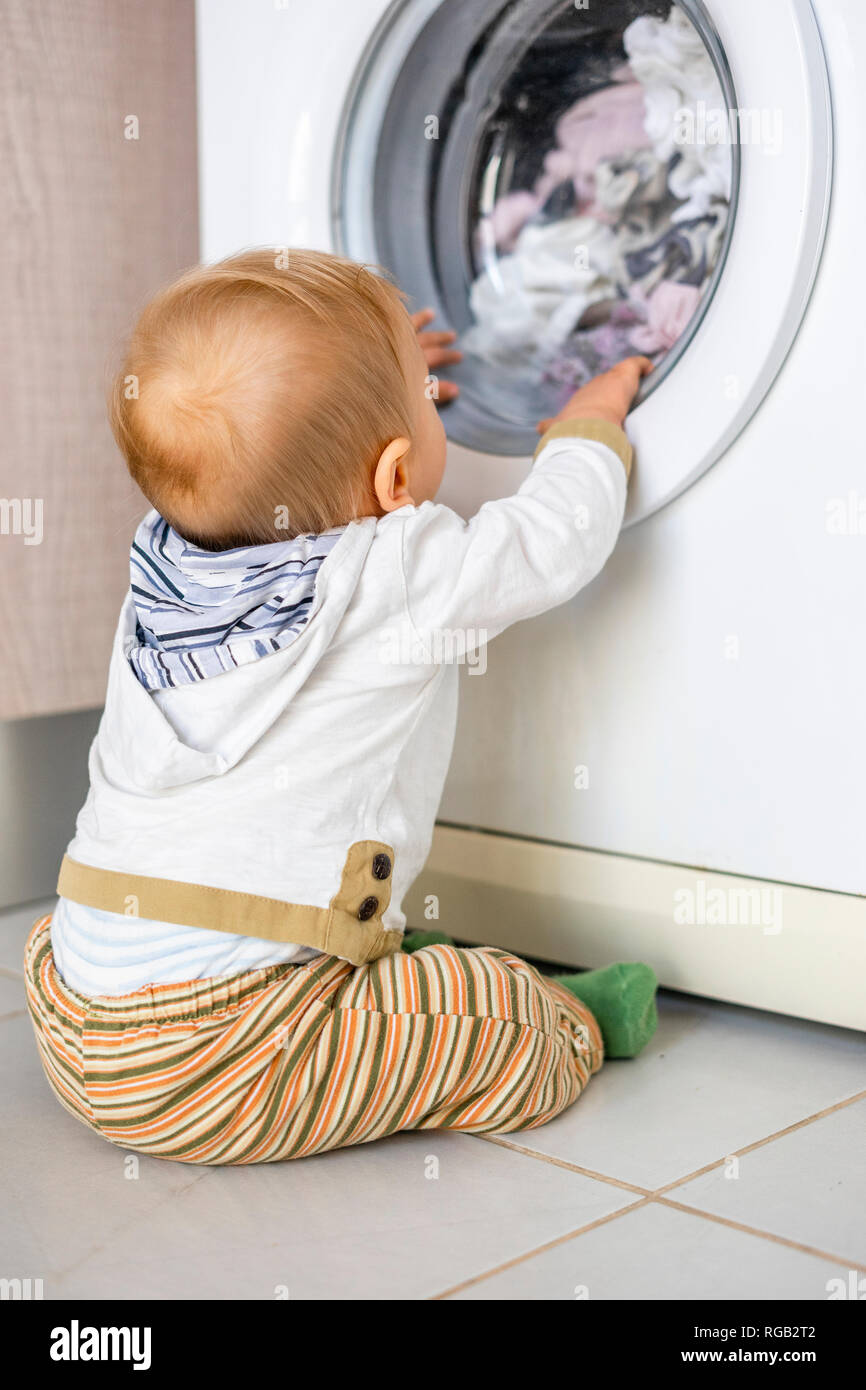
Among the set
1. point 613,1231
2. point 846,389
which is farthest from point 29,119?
point 613,1231

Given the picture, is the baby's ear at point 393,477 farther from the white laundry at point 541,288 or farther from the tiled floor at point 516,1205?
the tiled floor at point 516,1205

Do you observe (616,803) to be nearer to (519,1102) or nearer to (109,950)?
(519,1102)

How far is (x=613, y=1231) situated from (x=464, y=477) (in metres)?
0.55

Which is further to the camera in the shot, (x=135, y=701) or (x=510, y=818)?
(x=510, y=818)

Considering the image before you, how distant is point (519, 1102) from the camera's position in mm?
868

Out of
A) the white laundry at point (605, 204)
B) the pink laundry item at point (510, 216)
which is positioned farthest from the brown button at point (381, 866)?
the pink laundry item at point (510, 216)

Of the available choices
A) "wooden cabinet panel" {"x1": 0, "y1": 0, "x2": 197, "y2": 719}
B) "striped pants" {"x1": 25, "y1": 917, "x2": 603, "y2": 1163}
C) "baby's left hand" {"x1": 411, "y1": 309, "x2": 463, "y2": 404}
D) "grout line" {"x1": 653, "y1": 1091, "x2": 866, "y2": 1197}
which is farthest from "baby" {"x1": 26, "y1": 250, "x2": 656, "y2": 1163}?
"wooden cabinet panel" {"x1": 0, "y1": 0, "x2": 197, "y2": 719}

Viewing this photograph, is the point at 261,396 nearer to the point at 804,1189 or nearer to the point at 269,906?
the point at 269,906

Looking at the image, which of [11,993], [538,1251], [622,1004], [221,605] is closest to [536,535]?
[221,605]

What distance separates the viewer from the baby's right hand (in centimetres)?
97

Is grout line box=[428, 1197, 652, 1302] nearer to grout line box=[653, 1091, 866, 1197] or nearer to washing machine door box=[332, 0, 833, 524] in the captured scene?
grout line box=[653, 1091, 866, 1197]

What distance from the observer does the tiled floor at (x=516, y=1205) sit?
71 cm

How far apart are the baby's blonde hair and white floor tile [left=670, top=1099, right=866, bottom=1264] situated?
46cm

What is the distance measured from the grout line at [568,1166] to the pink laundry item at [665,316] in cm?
56
